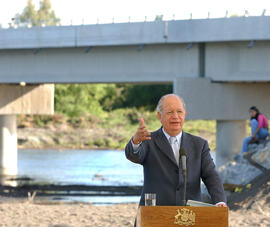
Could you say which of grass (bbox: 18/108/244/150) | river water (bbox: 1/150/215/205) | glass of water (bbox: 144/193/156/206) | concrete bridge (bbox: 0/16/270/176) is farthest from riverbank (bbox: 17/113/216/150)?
glass of water (bbox: 144/193/156/206)

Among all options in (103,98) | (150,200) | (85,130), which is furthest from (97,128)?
(150,200)

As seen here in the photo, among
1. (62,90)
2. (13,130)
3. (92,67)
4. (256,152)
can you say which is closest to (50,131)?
(62,90)

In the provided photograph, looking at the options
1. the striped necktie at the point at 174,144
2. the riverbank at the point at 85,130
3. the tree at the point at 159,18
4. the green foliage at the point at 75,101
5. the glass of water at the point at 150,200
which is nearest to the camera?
the glass of water at the point at 150,200

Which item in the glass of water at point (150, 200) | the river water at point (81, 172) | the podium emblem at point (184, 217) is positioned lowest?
the river water at point (81, 172)

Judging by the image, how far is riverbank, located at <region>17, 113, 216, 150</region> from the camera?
173 feet

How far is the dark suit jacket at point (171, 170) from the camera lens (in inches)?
176

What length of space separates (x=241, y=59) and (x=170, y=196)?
20125 millimetres

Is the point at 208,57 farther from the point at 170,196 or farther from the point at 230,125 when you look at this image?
the point at 170,196

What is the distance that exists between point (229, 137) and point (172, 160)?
72.2 feet

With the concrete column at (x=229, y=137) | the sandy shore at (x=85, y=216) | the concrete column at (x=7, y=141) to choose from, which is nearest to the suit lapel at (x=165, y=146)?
the sandy shore at (x=85, y=216)

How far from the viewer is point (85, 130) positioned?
57.6 meters

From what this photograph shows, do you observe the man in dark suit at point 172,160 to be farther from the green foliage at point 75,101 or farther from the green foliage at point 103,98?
the green foliage at point 75,101

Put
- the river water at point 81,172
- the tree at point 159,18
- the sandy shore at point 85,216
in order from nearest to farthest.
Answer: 1. the sandy shore at point 85,216
2. the river water at point 81,172
3. the tree at point 159,18

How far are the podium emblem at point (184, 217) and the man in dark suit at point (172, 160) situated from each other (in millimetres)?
530
